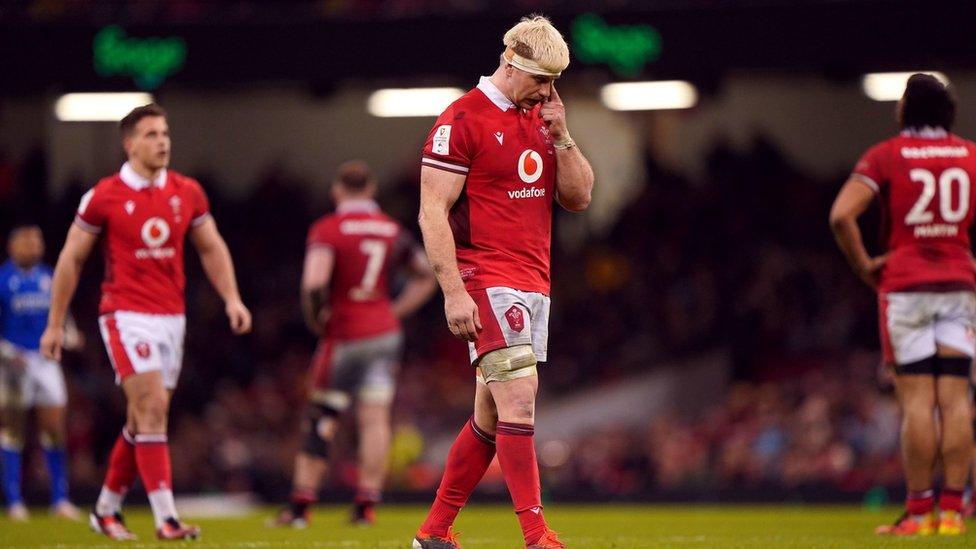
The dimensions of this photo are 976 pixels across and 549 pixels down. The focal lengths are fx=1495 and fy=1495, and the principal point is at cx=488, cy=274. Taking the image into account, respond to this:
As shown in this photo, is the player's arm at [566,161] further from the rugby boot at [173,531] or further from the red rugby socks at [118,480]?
the red rugby socks at [118,480]

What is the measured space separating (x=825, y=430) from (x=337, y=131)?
11.1 meters

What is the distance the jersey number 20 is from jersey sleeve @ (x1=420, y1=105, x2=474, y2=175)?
3.13 metres

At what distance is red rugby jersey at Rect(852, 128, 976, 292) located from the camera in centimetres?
838

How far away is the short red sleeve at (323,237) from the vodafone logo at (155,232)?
7.28 feet

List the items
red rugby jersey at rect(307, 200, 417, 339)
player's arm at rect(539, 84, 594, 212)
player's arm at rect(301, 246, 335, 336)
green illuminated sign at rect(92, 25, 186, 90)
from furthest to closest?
green illuminated sign at rect(92, 25, 186, 90), red rugby jersey at rect(307, 200, 417, 339), player's arm at rect(301, 246, 335, 336), player's arm at rect(539, 84, 594, 212)

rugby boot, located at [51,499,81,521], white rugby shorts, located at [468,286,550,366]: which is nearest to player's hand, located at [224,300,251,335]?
white rugby shorts, located at [468,286,550,366]

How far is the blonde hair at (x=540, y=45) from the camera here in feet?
21.0

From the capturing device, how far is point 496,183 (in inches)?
256

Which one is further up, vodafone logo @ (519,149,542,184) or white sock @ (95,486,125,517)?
vodafone logo @ (519,149,542,184)

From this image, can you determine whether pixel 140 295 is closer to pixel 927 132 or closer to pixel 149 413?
pixel 149 413

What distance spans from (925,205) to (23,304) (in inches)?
305

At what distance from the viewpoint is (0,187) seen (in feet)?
75.8

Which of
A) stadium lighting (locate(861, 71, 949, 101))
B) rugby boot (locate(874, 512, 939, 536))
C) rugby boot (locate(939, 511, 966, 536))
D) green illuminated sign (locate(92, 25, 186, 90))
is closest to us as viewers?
rugby boot (locate(939, 511, 966, 536))

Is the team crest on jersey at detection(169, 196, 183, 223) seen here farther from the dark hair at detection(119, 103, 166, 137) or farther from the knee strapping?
the knee strapping
